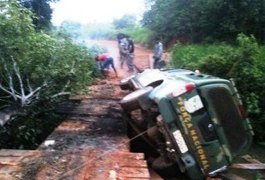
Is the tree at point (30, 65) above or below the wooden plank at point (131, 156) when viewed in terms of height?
above

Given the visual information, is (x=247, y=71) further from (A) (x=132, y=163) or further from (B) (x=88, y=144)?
(A) (x=132, y=163)

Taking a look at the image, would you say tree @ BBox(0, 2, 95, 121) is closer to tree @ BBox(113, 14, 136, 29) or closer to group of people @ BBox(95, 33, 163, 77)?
group of people @ BBox(95, 33, 163, 77)

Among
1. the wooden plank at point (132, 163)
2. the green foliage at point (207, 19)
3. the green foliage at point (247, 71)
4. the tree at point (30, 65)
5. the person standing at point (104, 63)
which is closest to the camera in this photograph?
the wooden plank at point (132, 163)

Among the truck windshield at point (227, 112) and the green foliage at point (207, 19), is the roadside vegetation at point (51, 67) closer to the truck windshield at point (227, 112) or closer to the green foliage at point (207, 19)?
Answer: the truck windshield at point (227, 112)

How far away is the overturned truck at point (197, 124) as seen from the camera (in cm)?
575

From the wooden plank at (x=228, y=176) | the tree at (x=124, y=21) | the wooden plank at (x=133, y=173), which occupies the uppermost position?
the tree at (x=124, y=21)

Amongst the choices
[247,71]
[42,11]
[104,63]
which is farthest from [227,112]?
[42,11]

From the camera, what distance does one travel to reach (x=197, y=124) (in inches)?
229

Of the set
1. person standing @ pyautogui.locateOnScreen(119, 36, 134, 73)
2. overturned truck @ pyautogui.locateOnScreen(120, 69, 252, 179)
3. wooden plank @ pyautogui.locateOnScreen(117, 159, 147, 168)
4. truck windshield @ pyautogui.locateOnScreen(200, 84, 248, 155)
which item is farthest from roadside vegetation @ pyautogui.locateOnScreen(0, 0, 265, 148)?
truck windshield @ pyautogui.locateOnScreen(200, 84, 248, 155)

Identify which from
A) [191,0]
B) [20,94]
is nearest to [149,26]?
[191,0]

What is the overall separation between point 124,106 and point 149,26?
18.5m

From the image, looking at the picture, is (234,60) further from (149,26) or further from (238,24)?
(149,26)

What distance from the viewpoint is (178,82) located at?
6258 millimetres

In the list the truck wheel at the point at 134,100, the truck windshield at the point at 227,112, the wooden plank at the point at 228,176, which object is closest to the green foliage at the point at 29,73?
the truck wheel at the point at 134,100
